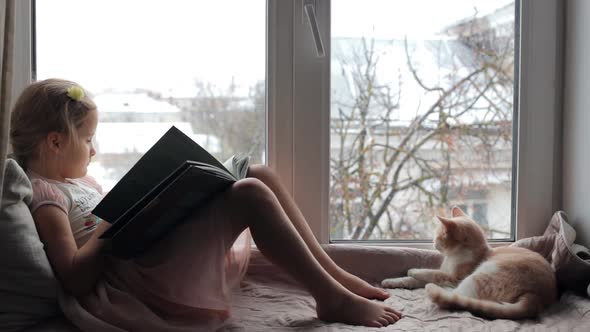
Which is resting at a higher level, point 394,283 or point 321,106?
point 321,106

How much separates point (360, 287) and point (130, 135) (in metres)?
0.76

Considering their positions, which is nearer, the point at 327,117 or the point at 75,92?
the point at 75,92

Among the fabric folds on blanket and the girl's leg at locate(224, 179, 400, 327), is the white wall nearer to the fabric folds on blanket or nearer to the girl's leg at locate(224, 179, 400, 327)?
the fabric folds on blanket

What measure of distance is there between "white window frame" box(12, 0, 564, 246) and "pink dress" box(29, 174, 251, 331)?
1.32 feet

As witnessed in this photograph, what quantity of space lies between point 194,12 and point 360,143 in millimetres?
589

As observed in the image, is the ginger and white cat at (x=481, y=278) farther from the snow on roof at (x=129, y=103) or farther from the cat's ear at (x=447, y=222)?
the snow on roof at (x=129, y=103)

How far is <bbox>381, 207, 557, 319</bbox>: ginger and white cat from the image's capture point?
1151 mm

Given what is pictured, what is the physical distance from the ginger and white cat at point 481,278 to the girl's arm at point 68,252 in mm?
700

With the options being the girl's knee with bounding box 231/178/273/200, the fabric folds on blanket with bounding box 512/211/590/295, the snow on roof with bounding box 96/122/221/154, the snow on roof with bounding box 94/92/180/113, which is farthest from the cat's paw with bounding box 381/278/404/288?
the snow on roof with bounding box 94/92/180/113

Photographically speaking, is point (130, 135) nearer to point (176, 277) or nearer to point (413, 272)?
point (176, 277)

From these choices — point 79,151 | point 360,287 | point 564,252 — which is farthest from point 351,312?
point 79,151

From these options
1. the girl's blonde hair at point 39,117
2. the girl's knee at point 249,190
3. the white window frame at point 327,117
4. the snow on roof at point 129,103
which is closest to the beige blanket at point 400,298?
the white window frame at point 327,117

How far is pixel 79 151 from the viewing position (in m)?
1.26

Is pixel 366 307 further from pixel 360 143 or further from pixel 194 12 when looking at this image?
pixel 194 12
